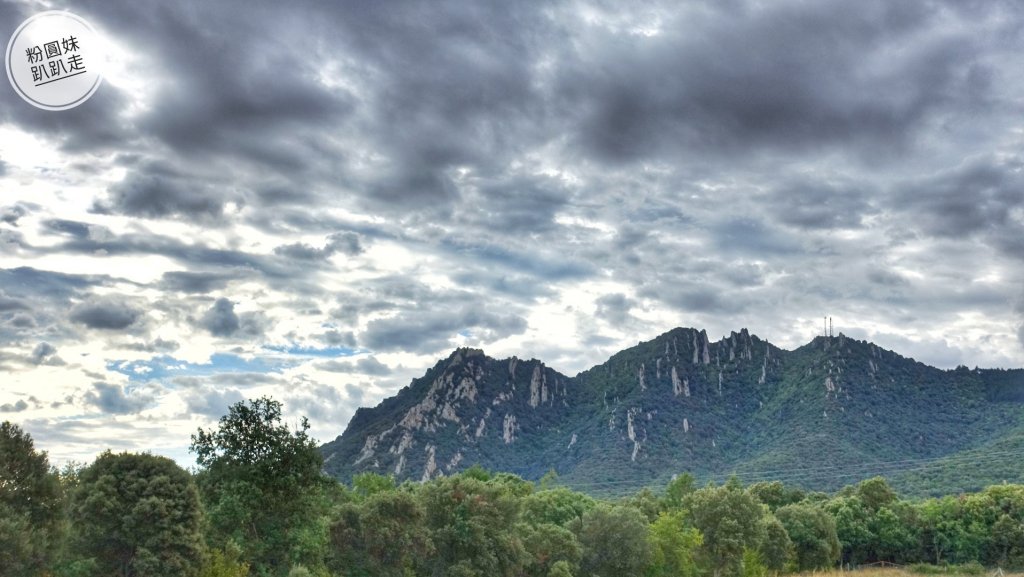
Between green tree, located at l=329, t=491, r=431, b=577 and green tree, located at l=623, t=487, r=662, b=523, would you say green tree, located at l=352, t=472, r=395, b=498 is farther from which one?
green tree, located at l=623, t=487, r=662, b=523

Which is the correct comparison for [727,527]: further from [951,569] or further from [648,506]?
[951,569]

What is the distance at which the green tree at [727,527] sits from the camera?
77.2 metres

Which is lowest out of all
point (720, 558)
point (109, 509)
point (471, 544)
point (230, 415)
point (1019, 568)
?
point (1019, 568)

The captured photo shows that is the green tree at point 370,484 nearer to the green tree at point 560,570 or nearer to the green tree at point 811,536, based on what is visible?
the green tree at point 560,570

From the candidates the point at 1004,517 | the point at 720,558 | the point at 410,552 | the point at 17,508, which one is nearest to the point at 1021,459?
the point at 1004,517

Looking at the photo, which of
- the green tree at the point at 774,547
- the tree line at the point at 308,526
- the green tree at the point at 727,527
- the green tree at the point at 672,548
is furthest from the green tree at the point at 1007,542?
the green tree at the point at 672,548

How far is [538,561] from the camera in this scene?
66.6 meters

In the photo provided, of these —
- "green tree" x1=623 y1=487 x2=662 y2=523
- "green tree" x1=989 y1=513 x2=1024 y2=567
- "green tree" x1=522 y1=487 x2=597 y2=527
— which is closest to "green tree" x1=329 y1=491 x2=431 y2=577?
"green tree" x1=522 y1=487 x2=597 y2=527

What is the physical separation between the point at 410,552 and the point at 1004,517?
273 feet

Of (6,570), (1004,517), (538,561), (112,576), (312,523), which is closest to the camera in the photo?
(6,570)

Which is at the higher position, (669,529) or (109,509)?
(109,509)

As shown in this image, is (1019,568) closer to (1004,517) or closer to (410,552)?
(1004,517)

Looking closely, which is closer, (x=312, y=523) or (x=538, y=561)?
(x=312, y=523)

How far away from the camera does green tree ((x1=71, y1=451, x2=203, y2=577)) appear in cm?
4244
